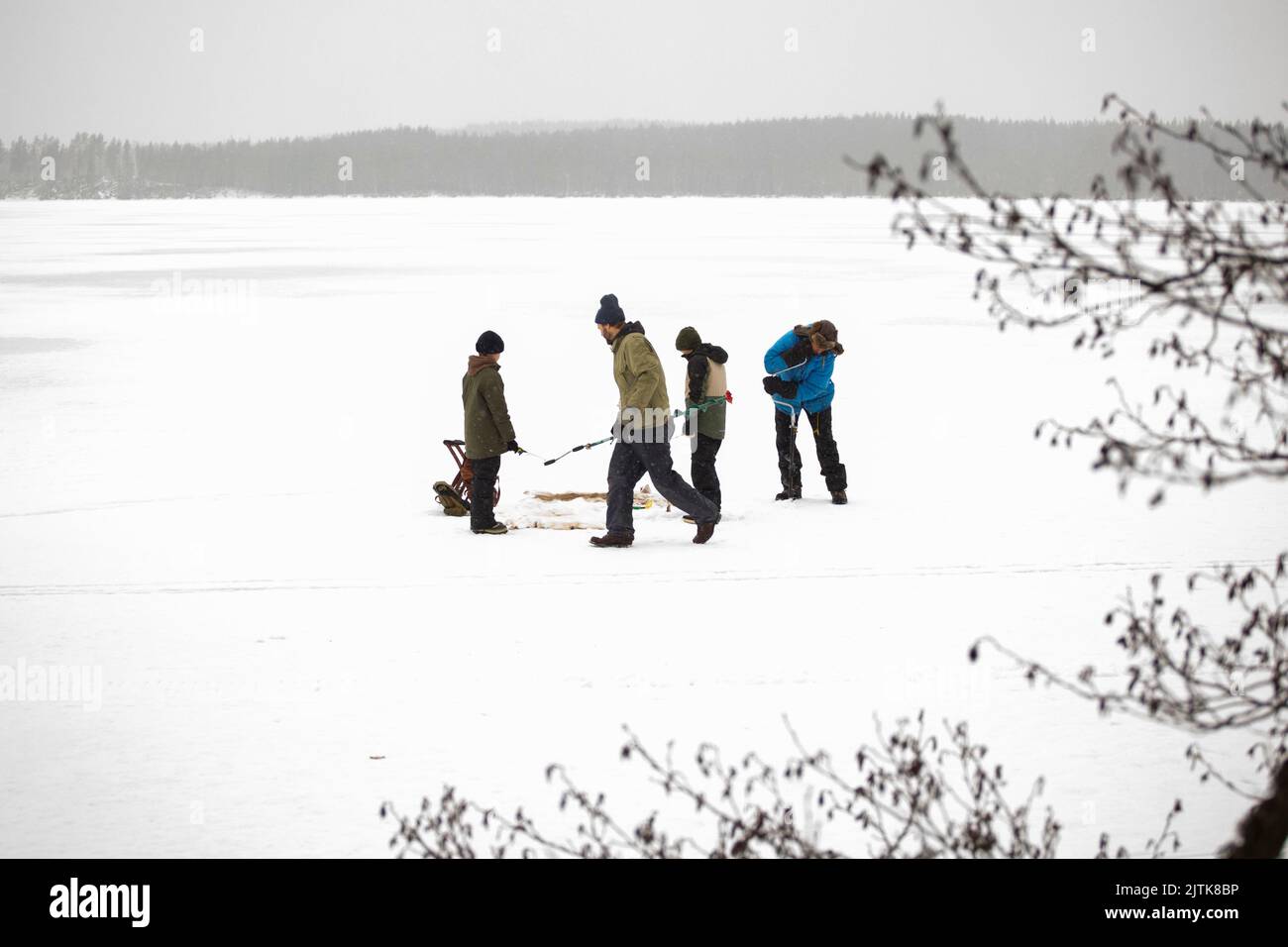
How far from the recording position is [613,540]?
962 centimetres

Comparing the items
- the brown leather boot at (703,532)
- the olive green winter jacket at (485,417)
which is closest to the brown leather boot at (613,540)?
the brown leather boot at (703,532)

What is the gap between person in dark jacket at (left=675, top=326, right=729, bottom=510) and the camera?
10.0 metres

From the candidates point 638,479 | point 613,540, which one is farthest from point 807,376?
point 613,540

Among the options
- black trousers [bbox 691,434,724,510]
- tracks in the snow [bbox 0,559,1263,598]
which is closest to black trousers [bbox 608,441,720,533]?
black trousers [bbox 691,434,724,510]

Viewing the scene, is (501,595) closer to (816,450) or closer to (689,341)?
(689,341)

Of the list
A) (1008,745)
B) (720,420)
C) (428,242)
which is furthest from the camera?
(428,242)

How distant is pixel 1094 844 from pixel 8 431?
1321 centimetres

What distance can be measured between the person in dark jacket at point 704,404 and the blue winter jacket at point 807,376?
0.80 meters

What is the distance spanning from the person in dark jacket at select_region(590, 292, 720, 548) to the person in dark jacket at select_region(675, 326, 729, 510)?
462mm

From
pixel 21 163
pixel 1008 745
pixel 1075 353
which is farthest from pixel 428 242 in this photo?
pixel 21 163

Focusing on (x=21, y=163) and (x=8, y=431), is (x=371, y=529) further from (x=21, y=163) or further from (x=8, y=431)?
(x=21, y=163)

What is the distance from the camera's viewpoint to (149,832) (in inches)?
207

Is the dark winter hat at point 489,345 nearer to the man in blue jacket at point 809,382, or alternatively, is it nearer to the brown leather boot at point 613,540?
the brown leather boot at point 613,540

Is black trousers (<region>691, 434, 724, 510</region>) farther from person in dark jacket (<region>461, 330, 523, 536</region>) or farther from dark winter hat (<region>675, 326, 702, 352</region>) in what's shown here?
person in dark jacket (<region>461, 330, 523, 536</region>)
